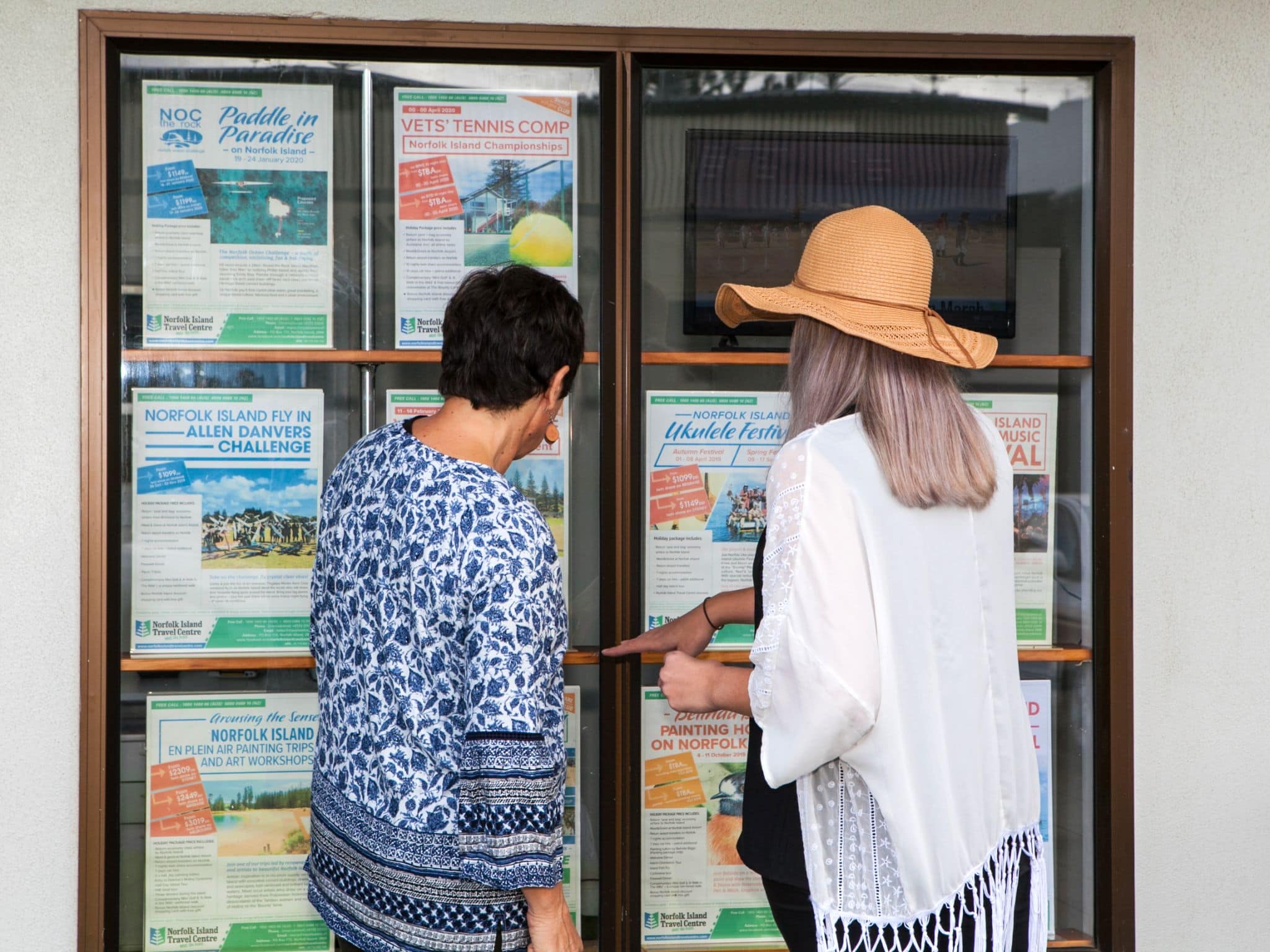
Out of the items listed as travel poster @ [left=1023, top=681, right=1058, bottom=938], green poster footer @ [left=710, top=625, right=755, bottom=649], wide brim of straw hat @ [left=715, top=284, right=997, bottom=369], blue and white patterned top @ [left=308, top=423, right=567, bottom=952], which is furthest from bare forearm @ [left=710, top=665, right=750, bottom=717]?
travel poster @ [left=1023, top=681, right=1058, bottom=938]

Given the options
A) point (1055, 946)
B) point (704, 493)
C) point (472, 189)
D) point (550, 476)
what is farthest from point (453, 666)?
point (1055, 946)

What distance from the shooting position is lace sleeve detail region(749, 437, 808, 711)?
1.51 m

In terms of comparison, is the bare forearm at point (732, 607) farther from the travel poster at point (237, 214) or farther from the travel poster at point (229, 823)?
the travel poster at point (237, 214)

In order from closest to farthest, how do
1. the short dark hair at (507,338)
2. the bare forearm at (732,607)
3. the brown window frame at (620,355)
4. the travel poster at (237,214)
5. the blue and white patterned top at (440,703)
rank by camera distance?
the blue and white patterned top at (440,703), the short dark hair at (507,338), the bare forearm at (732,607), the brown window frame at (620,355), the travel poster at (237,214)

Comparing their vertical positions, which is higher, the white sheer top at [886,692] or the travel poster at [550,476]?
the travel poster at [550,476]

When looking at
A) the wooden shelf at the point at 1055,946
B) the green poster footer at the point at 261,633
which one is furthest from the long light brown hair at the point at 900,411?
the wooden shelf at the point at 1055,946

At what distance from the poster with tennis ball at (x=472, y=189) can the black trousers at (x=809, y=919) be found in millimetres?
1484

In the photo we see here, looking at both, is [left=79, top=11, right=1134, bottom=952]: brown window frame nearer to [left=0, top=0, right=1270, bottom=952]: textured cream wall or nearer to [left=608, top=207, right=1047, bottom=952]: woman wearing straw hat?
[left=0, top=0, right=1270, bottom=952]: textured cream wall

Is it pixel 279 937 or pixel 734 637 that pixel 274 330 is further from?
pixel 279 937

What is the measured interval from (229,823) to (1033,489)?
Answer: 2.08 meters

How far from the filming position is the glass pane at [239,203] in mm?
2588

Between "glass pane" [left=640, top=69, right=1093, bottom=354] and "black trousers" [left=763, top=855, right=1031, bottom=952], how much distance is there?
138cm

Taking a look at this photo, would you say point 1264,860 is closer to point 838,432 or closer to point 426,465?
point 838,432

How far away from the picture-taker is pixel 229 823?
265cm
